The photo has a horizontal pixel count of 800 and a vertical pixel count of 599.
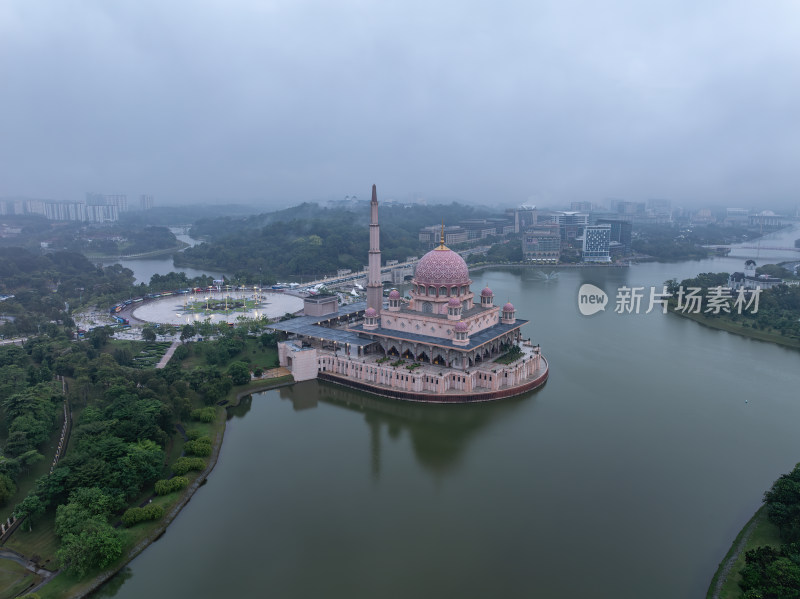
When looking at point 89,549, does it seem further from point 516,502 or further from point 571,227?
point 571,227

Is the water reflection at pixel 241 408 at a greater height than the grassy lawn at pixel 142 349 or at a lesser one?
lesser

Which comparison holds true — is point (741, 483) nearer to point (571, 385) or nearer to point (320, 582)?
point (571, 385)

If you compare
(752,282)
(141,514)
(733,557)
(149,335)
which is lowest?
(733,557)

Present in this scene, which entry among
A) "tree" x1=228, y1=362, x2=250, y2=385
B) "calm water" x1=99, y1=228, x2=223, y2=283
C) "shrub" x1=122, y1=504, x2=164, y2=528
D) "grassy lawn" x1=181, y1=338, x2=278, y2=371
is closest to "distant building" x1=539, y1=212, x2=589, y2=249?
"calm water" x1=99, y1=228, x2=223, y2=283

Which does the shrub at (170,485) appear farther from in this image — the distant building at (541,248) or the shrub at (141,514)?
→ the distant building at (541,248)

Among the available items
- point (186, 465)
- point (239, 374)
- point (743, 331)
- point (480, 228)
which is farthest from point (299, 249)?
point (186, 465)

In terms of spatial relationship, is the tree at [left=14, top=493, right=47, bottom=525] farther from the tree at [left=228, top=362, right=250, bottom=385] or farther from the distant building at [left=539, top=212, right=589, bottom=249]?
the distant building at [left=539, top=212, right=589, bottom=249]

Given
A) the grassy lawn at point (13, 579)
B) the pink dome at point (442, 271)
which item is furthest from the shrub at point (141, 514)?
the pink dome at point (442, 271)
